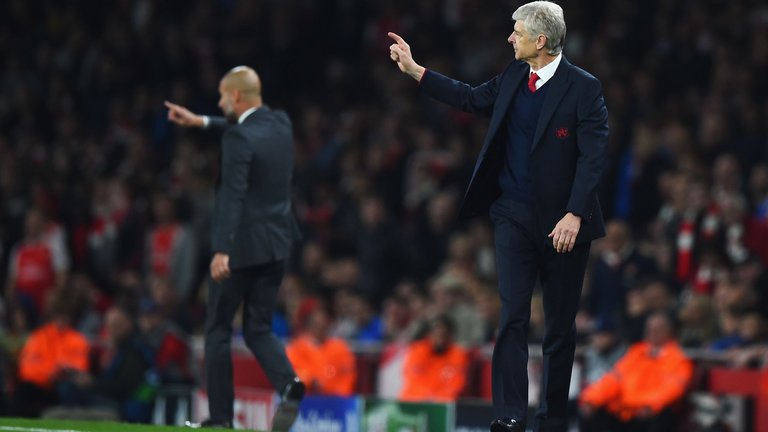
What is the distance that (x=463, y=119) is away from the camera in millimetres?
14969

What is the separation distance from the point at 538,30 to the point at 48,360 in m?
7.96

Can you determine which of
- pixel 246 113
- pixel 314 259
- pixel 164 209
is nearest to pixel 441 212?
pixel 314 259

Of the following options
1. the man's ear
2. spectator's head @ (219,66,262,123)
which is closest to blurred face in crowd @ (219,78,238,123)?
spectator's head @ (219,66,262,123)

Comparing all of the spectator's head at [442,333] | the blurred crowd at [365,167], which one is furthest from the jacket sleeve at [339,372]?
the spectator's head at [442,333]

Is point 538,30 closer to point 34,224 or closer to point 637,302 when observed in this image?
point 637,302

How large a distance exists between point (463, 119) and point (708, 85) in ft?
9.10

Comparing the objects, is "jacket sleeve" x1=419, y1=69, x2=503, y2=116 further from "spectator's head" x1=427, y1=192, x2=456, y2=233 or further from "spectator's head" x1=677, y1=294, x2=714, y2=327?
"spectator's head" x1=427, y1=192, x2=456, y2=233

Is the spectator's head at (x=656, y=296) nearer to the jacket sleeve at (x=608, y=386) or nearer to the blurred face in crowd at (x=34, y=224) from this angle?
the jacket sleeve at (x=608, y=386)

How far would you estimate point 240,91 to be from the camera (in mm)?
7609

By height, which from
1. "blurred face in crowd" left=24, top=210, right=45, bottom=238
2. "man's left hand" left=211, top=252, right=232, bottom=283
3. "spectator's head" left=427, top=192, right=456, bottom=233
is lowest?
"man's left hand" left=211, top=252, right=232, bottom=283

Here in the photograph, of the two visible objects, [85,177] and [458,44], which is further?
[85,177]

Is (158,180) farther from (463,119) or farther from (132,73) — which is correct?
(463,119)

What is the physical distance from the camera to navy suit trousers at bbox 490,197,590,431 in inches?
246

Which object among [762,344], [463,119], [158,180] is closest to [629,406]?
[762,344]
